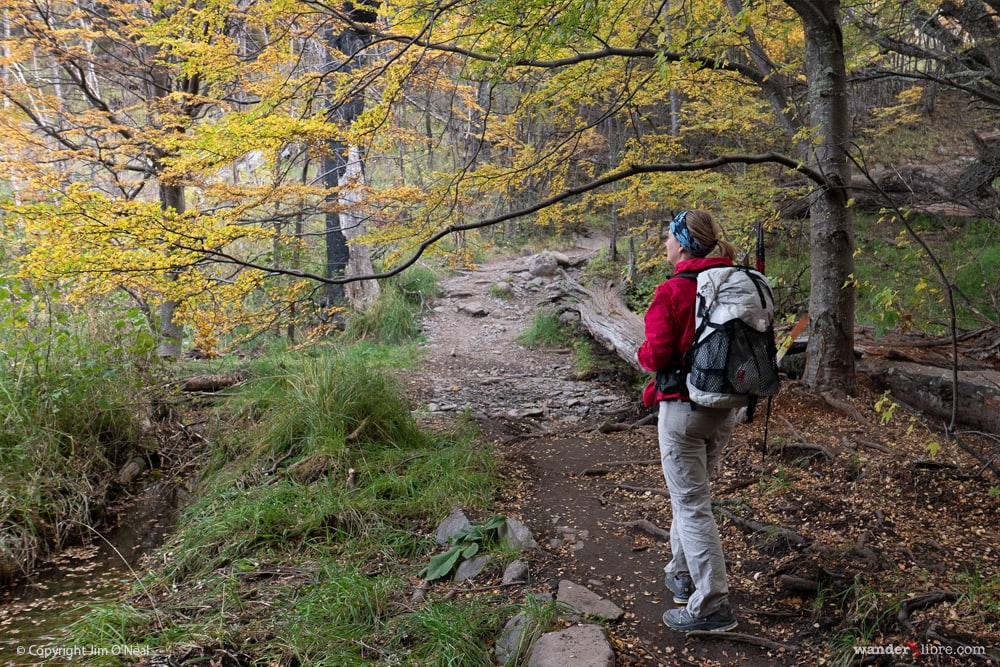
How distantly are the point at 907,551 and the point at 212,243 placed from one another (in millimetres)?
4960

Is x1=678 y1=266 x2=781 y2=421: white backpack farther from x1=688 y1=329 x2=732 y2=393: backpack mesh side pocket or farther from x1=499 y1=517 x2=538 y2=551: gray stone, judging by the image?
x1=499 y1=517 x2=538 y2=551: gray stone

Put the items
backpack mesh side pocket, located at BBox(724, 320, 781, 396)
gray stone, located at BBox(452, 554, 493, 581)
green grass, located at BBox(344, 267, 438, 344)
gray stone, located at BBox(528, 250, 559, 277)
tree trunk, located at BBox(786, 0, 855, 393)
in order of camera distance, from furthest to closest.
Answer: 1. gray stone, located at BBox(528, 250, 559, 277)
2. green grass, located at BBox(344, 267, 438, 344)
3. tree trunk, located at BBox(786, 0, 855, 393)
4. gray stone, located at BBox(452, 554, 493, 581)
5. backpack mesh side pocket, located at BBox(724, 320, 781, 396)

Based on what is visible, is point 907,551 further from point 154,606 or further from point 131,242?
point 131,242

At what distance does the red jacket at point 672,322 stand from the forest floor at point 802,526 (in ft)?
4.09

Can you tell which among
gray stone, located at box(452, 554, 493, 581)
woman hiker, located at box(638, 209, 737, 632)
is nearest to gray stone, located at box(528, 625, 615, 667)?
woman hiker, located at box(638, 209, 737, 632)

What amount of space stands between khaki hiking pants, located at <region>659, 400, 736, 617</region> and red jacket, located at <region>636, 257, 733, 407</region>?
0.14 meters

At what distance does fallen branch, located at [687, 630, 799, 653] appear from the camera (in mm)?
2736

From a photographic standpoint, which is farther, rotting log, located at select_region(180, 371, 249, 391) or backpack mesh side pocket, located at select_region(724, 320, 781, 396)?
rotting log, located at select_region(180, 371, 249, 391)

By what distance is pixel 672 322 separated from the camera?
2.88 meters

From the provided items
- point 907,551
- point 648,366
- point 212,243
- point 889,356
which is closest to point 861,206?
point 889,356

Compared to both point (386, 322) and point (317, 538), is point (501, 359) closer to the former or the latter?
point (386, 322)

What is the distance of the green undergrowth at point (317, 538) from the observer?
3088 mm

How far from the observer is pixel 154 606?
348 cm

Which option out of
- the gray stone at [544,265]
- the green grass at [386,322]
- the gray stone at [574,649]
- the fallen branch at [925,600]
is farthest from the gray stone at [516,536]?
the gray stone at [544,265]
